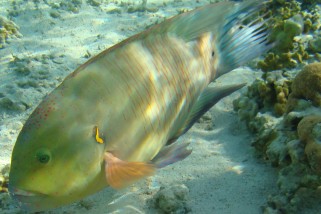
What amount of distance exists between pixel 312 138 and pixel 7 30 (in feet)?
22.3

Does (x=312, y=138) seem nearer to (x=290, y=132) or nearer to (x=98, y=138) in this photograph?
(x=290, y=132)

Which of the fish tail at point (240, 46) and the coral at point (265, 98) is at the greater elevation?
the fish tail at point (240, 46)

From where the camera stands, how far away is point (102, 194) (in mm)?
2969

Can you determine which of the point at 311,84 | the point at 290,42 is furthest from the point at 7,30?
the point at 311,84

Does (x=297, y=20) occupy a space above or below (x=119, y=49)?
below

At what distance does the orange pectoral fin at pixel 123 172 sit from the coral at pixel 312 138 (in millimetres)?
1240

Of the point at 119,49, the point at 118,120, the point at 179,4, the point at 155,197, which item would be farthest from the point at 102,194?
the point at 179,4

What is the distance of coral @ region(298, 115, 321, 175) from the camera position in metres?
2.32

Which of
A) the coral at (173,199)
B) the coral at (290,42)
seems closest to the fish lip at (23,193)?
the coral at (173,199)

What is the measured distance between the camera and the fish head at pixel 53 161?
1764mm

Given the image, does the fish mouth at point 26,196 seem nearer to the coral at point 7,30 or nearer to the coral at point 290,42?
the coral at point 290,42

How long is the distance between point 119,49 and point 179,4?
7251mm

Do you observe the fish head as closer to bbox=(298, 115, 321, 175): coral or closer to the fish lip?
the fish lip

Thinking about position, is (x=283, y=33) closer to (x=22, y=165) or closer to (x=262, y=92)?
(x=262, y=92)
